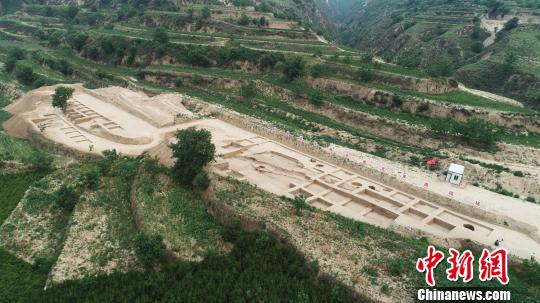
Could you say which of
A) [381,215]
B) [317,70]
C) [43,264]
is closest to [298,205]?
[381,215]

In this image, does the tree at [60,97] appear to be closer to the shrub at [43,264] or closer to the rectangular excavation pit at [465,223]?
the shrub at [43,264]

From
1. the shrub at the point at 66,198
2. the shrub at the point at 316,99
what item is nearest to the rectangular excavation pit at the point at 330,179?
the shrub at the point at 66,198

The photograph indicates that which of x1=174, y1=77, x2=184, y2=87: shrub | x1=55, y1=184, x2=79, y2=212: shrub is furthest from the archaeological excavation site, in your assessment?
x1=55, y1=184, x2=79, y2=212: shrub

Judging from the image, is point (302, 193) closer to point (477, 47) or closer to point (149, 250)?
point (149, 250)

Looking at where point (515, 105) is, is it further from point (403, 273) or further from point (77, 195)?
point (77, 195)

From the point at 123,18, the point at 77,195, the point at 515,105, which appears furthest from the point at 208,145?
the point at 123,18

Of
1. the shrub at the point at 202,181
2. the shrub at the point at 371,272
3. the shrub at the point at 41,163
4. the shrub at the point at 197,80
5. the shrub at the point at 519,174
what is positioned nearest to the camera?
the shrub at the point at 371,272
